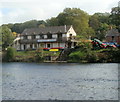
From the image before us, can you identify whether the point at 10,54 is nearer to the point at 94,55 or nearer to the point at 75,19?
the point at 94,55

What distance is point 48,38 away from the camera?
87.1 metres

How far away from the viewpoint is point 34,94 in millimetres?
23500

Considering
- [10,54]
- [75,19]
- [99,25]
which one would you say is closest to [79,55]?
[10,54]

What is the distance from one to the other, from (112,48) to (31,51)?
2850 centimetres

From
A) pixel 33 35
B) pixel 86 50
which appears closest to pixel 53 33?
pixel 33 35

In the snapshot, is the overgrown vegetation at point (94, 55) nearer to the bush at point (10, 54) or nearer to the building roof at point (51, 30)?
the building roof at point (51, 30)

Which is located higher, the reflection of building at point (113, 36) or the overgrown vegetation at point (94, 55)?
the reflection of building at point (113, 36)

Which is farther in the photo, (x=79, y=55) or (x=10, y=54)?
(x=10, y=54)

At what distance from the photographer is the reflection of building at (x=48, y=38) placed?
274ft

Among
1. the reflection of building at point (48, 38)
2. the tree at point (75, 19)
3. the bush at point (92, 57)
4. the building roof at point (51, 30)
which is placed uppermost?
the tree at point (75, 19)

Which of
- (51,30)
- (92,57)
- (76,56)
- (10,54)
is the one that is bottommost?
(92,57)

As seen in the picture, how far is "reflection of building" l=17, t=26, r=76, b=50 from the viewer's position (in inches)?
3287

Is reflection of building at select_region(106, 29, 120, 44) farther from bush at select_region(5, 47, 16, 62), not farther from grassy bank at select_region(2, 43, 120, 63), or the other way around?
bush at select_region(5, 47, 16, 62)

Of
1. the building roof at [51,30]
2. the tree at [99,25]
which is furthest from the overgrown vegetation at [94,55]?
the tree at [99,25]
